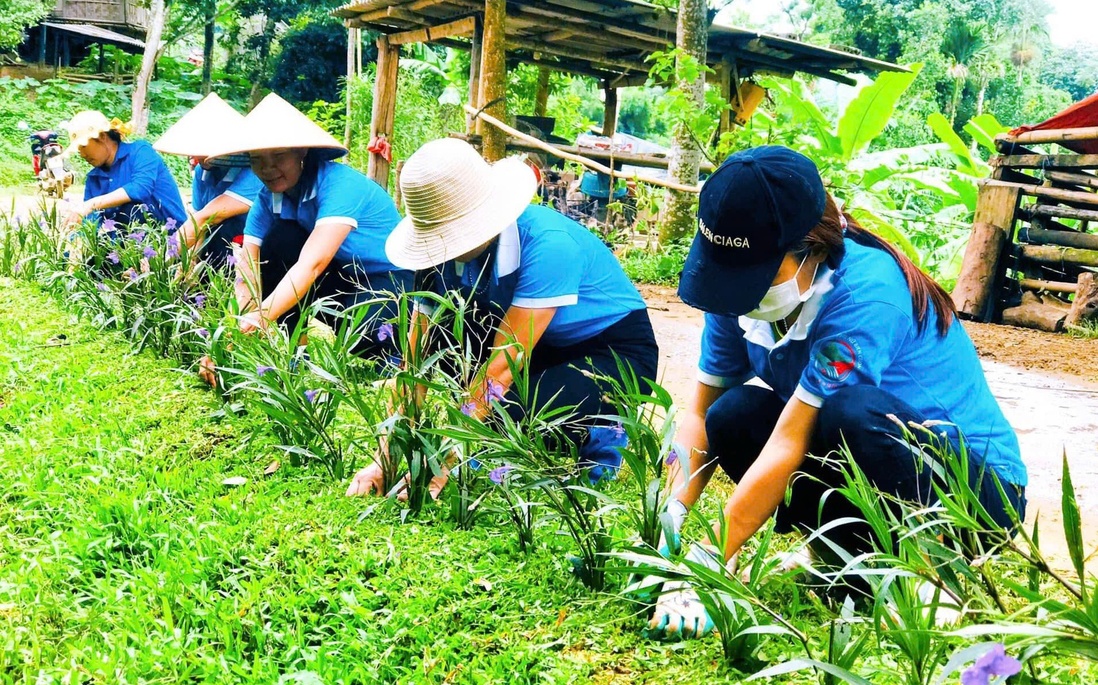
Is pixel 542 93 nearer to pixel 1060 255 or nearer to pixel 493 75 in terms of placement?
pixel 493 75

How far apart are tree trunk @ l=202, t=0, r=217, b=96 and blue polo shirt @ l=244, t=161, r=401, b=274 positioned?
70.3ft

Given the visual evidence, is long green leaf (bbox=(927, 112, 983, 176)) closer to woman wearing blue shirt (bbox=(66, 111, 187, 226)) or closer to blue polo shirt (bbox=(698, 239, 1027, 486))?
woman wearing blue shirt (bbox=(66, 111, 187, 226))

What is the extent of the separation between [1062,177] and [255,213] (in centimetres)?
597

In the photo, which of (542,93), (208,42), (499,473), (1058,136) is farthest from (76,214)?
(208,42)

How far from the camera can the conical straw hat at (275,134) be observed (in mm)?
3785

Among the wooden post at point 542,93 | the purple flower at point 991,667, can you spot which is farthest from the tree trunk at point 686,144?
the purple flower at point 991,667

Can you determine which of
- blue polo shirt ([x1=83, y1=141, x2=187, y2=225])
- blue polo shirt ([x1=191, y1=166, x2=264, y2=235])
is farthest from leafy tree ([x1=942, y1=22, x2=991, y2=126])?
blue polo shirt ([x1=191, y1=166, x2=264, y2=235])

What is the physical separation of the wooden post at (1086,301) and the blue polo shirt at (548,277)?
4907 millimetres

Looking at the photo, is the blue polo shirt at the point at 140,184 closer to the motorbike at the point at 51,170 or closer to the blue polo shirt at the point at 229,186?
the blue polo shirt at the point at 229,186

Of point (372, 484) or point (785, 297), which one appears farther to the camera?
point (372, 484)

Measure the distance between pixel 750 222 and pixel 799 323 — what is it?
300 mm

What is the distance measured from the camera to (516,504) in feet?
7.37

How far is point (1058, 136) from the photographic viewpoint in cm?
711

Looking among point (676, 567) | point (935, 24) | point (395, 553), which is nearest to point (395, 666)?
point (395, 553)
